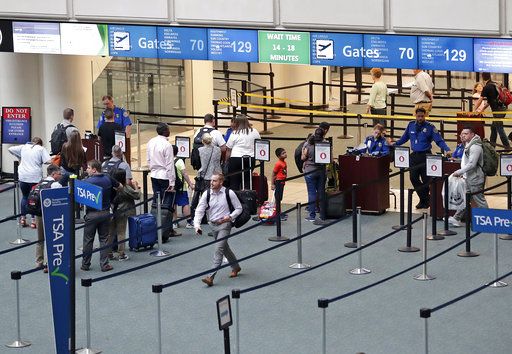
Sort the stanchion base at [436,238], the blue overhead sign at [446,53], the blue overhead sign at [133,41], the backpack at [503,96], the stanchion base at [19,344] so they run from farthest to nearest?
1. the backpack at [503,96]
2. the blue overhead sign at [133,41]
3. the blue overhead sign at [446,53]
4. the stanchion base at [436,238]
5. the stanchion base at [19,344]

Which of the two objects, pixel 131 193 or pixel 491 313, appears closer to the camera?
pixel 491 313

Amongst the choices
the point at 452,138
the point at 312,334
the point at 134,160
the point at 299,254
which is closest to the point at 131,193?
the point at 299,254

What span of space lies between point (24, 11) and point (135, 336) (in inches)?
319

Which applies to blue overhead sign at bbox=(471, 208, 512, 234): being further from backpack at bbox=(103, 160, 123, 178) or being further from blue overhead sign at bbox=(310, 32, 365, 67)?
blue overhead sign at bbox=(310, 32, 365, 67)

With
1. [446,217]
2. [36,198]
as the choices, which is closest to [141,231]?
[36,198]

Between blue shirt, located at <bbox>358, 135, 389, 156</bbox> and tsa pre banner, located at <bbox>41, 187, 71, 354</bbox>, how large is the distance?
7156mm

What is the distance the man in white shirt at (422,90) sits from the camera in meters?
21.6

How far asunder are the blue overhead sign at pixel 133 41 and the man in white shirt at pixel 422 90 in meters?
4.69

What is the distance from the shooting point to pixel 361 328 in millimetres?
13711

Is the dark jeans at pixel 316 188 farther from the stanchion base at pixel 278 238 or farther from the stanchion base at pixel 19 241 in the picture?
the stanchion base at pixel 19 241

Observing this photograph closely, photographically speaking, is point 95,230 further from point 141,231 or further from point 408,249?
point 408,249

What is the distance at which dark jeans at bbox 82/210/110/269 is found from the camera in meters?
15.9

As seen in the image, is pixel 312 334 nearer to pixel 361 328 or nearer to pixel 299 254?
pixel 361 328

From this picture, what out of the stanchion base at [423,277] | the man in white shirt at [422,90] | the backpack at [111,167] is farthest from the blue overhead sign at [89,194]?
the man in white shirt at [422,90]
